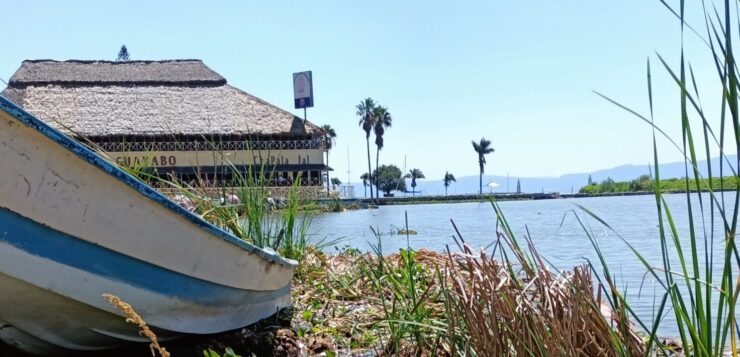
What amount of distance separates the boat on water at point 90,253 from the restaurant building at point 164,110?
2369 centimetres

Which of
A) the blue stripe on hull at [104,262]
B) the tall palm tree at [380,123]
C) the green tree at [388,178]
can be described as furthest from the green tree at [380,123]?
the blue stripe on hull at [104,262]

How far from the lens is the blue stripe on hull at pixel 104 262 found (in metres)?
1.85

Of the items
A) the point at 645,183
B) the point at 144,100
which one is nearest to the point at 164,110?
the point at 144,100

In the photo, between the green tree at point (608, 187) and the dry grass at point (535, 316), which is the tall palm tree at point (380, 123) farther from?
the dry grass at point (535, 316)

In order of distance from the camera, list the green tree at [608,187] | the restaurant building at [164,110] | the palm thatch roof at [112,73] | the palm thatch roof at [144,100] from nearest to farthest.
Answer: the restaurant building at [164,110] → the palm thatch roof at [144,100] → the palm thatch roof at [112,73] → the green tree at [608,187]

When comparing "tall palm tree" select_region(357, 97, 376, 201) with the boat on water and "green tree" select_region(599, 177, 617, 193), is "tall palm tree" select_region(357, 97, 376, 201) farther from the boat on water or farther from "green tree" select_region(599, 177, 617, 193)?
the boat on water

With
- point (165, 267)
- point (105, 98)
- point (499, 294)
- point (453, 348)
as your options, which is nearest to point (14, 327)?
point (165, 267)

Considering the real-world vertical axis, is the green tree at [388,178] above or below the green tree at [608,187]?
above

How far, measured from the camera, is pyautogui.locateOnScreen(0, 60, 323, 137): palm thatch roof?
2802 cm

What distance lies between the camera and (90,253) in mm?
1992

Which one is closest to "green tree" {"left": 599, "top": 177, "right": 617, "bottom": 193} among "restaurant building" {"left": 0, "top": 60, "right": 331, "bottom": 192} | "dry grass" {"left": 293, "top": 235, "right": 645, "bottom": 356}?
"restaurant building" {"left": 0, "top": 60, "right": 331, "bottom": 192}

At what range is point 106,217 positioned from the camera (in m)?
1.98

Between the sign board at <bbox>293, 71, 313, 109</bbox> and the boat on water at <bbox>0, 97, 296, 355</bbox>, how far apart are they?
35.2 meters

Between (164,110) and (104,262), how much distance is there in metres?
28.8
